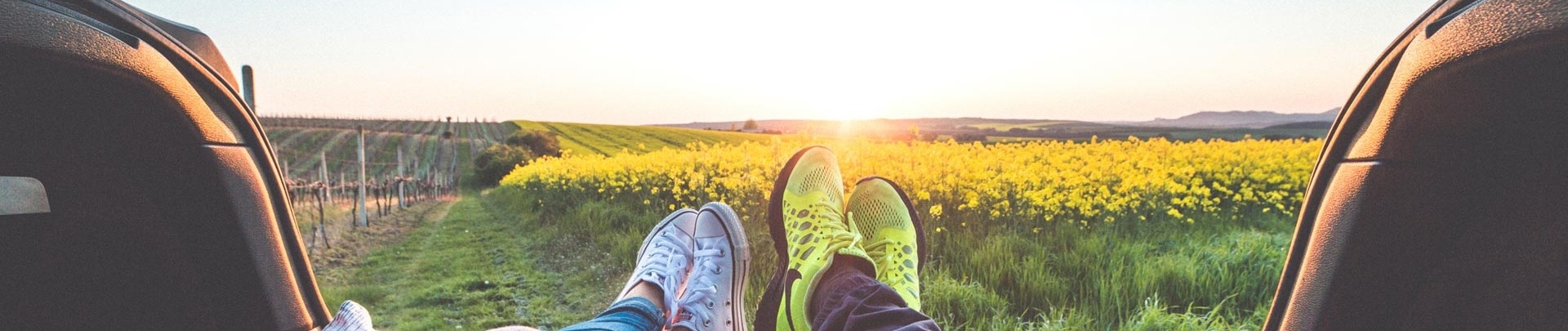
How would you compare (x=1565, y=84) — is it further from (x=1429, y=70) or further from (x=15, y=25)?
(x=15, y=25)

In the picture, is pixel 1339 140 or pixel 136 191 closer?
pixel 1339 140

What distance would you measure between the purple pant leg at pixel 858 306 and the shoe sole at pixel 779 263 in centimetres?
18

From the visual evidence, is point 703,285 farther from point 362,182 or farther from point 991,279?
point 362,182

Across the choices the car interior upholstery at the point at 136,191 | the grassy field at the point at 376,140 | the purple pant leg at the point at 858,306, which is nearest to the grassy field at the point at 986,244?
the purple pant leg at the point at 858,306

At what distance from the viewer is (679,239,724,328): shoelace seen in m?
1.52

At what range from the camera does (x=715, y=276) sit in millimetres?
1691

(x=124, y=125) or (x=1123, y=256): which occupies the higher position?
(x=124, y=125)

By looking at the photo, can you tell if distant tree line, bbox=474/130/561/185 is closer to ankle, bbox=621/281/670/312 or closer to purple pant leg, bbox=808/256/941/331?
ankle, bbox=621/281/670/312

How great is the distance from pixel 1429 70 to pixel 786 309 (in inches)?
50.5

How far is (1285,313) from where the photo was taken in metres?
0.82

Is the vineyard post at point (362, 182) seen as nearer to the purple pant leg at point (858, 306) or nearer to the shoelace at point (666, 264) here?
the shoelace at point (666, 264)

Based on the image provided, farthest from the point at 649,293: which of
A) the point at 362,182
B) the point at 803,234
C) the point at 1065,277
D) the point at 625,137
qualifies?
the point at 625,137

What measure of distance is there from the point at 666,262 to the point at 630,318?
0.44m

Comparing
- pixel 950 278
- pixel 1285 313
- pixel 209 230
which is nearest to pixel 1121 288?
pixel 950 278
